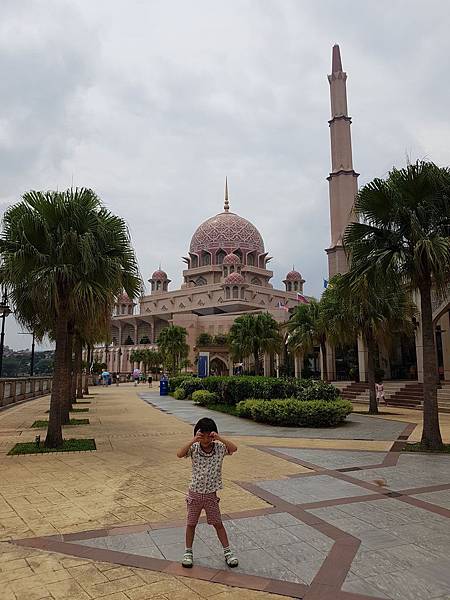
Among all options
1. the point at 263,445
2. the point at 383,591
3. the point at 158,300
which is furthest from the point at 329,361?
the point at 158,300

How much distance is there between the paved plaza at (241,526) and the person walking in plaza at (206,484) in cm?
21

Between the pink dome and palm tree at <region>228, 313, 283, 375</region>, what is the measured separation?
53.0 metres

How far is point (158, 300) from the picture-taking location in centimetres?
8650

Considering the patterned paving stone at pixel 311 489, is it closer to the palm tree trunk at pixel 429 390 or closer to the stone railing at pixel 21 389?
the palm tree trunk at pixel 429 390

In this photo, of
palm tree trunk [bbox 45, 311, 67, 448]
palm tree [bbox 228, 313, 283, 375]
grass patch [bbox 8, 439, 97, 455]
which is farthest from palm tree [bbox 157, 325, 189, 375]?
palm tree trunk [bbox 45, 311, 67, 448]

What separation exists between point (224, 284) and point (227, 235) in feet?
41.3

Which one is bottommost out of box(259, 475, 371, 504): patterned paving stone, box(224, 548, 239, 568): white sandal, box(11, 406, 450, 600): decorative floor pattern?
box(259, 475, 371, 504): patterned paving stone

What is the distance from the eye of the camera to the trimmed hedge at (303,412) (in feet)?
48.5

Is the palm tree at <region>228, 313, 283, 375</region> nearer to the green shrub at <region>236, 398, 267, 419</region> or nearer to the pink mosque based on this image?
the green shrub at <region>236, 398, 267, 419</region>

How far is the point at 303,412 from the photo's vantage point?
48.6 feet

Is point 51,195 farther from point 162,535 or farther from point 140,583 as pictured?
point 140,583

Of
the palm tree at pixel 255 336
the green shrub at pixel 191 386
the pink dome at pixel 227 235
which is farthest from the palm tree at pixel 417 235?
the pink dome at pixel 227 235

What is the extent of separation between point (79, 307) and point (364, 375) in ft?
74.8

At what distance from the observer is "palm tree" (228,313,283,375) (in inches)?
1232
